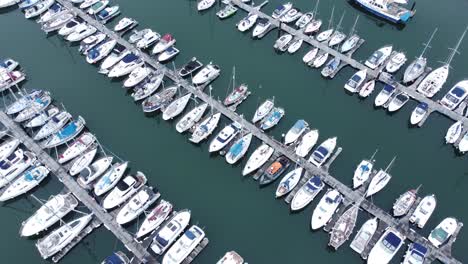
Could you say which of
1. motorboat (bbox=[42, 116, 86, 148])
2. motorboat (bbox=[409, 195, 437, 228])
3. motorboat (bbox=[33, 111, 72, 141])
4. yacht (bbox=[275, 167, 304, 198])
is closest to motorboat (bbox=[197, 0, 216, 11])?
motorboat (bbox=[33, 111, 72, 141])

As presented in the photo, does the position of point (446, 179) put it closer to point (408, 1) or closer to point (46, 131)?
point (408, 1)

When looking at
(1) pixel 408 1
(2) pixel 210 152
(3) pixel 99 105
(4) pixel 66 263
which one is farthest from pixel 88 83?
(1) pixel 408 1

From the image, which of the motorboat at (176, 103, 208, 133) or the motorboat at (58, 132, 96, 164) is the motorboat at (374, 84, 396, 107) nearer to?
the motorboat at (176, 103, 208, 133)

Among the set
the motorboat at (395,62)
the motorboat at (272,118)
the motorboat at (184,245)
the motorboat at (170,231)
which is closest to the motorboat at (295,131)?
the motorboat at (272,118)

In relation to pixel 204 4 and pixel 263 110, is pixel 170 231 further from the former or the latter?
pixel 204 4

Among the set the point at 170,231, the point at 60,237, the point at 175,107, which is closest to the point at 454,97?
the point at 175,107

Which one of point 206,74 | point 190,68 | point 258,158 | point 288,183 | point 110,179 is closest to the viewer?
point 288,183
